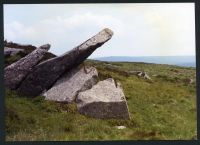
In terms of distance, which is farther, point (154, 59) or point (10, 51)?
point (10, 51)

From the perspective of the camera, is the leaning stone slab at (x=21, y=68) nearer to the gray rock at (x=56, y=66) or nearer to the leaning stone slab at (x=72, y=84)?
the gray rock at (x=56, y=66)

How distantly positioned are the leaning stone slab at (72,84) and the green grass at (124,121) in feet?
1.36

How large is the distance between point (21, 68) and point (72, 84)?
8.86 ft

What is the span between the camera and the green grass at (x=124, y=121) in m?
24.3

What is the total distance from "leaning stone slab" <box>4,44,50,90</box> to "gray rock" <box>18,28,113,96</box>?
1.02ft

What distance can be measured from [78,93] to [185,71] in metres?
5.85

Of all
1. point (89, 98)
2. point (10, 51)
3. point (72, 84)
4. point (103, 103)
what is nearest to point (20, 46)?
point (10, 51)

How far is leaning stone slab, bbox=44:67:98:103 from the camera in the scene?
25972mm

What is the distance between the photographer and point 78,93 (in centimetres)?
2594

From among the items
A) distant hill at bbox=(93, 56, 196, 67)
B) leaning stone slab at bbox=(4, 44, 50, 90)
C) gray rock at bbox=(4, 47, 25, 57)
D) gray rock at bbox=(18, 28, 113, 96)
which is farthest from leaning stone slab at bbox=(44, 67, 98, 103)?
gray rock at bbox=(4, 47, 25, 57)

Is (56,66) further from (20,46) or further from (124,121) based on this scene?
(124,121)

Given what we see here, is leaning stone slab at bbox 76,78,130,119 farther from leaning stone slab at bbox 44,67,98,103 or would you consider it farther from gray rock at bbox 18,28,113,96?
gray rock at bbox 18,28,113,96

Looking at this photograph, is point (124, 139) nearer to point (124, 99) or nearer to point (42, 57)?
point (124, 99)

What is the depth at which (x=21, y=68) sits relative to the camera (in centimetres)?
2697
